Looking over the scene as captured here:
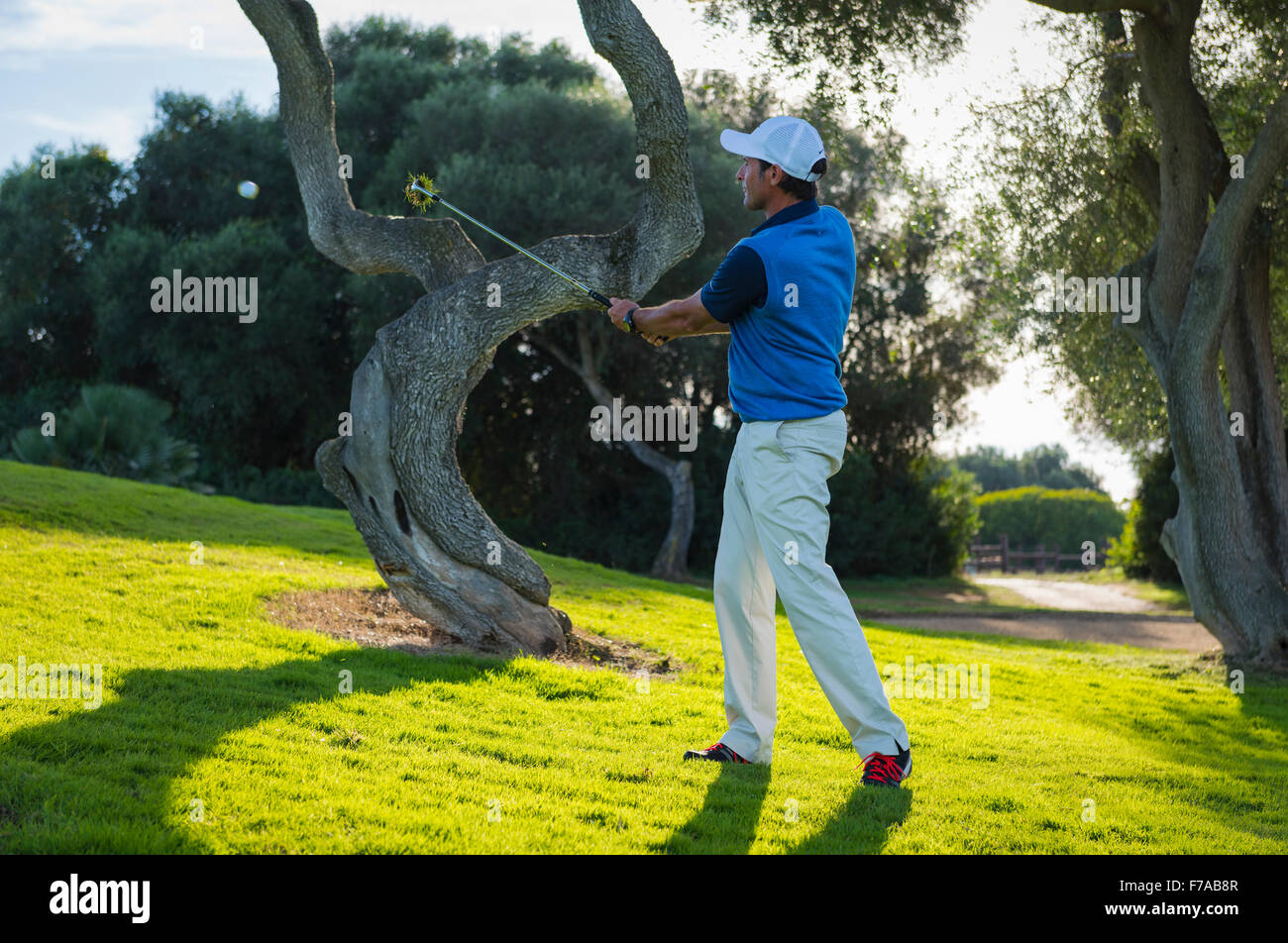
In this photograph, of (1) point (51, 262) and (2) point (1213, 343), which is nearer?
(2) point (1213, 343)

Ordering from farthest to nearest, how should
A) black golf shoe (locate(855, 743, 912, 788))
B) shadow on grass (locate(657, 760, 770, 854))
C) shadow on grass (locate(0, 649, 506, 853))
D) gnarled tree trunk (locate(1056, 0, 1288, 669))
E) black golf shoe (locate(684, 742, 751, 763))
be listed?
gnarled tree trunk (locate(1056, 0, 1288, 669)) < black golf shoe (locate(684, 742, 751, 763)) < black golf shoe (locate(855, 743, 912, 788)) < shadow on grass (locate(657, 760, 770, 854)) < shadow on grass (locate(0, 649, 506, 853))

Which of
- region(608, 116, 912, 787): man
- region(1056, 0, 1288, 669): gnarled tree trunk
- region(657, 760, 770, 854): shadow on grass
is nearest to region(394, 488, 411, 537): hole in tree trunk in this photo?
region(608, 116, 912, 787): man

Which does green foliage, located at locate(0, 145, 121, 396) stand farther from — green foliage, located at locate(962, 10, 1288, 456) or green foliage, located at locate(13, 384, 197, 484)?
green foliage, located at locate(962, 10, 1288, 456)

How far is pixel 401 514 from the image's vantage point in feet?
26.7

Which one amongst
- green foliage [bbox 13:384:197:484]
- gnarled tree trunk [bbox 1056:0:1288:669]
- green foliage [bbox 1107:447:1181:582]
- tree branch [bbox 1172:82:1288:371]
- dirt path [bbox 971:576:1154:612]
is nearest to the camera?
tree branch [bbox 1172:82:1288:371]

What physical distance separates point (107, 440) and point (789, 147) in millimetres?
18838

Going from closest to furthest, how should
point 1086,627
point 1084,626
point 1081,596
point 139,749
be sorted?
point 139,749 < point 1086,627 < point 1084,626 < point 1081,596

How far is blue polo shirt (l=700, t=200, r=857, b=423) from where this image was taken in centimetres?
483

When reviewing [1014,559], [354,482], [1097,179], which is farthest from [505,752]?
[1014,559]

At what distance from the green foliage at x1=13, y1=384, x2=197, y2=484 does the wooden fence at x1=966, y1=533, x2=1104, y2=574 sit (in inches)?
1206

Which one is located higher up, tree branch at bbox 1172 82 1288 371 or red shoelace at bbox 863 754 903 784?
tree branch at bbox 1172 82 1288 371

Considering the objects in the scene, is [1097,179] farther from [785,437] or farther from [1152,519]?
→ [1152,519]

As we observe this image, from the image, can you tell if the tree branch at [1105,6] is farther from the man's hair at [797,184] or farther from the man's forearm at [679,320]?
the man's forearm at [679,320]

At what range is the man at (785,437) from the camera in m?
4.70
